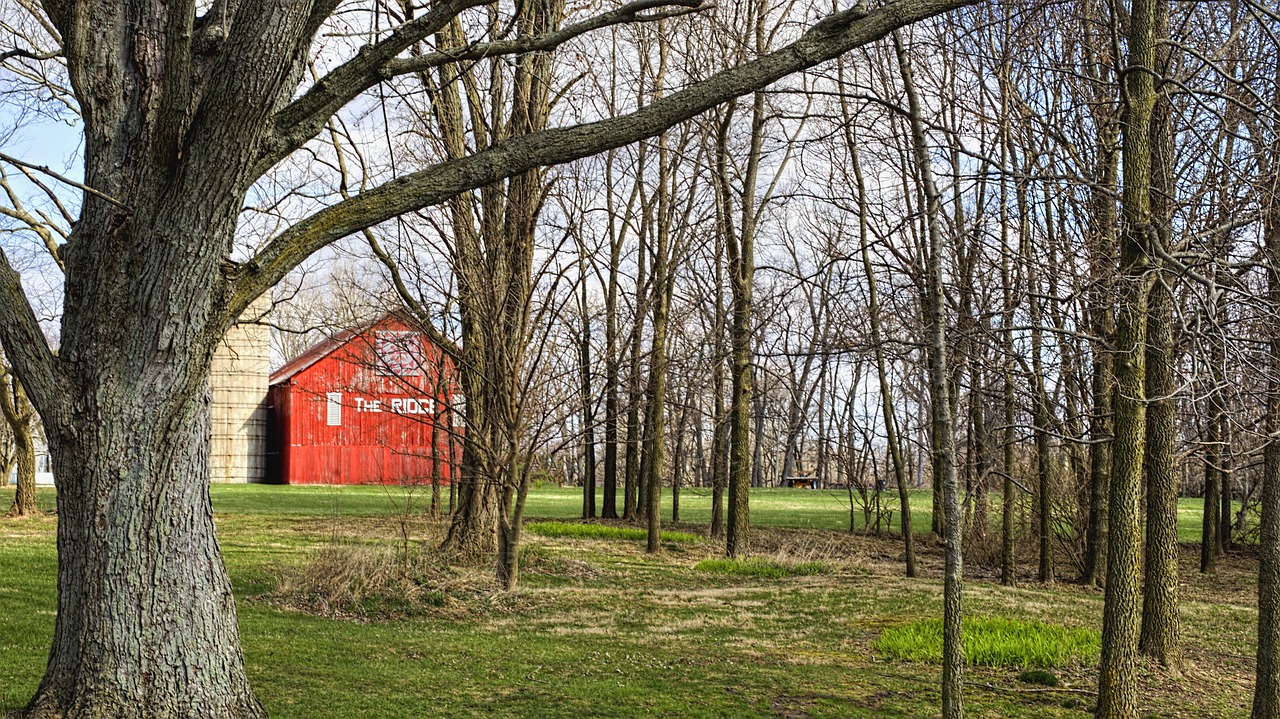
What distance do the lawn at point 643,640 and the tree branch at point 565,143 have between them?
10.3 ft

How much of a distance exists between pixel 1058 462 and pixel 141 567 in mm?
18934

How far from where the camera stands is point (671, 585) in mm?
14820

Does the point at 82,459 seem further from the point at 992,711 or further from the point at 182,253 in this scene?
the point at 992,711

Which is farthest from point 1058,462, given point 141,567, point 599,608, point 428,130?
point 141,567

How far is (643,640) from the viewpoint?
1020 centimetres

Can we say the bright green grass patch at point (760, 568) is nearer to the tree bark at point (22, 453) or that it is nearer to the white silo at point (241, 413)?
the tree bark at point (22, 453)

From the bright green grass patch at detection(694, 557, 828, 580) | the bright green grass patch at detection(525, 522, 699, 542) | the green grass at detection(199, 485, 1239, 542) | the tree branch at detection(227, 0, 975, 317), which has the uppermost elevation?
the tree branch at detection(227, 0, 975, 317)

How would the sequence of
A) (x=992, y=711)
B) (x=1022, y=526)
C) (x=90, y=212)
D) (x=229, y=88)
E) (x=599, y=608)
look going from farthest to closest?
(x=1022, y=526)
(x=599, y=608)
(x=992, y=711)
(x=90, y=212)
(x=229, y=88)

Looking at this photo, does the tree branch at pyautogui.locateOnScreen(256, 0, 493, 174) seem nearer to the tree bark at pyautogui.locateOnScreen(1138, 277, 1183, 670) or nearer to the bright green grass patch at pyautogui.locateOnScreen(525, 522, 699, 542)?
the tree bark at pyautogui.locateOnScreen(1138, 277, 1183, 670)

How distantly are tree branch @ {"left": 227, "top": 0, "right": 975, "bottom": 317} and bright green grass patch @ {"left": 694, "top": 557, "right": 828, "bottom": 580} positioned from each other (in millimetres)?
11952

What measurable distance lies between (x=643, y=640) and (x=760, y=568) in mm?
6583

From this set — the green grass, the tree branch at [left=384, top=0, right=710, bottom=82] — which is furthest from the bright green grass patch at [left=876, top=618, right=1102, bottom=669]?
the green grass

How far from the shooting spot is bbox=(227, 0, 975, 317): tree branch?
5.22 metres

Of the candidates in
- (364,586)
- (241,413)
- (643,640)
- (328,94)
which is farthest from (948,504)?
(241,413)
